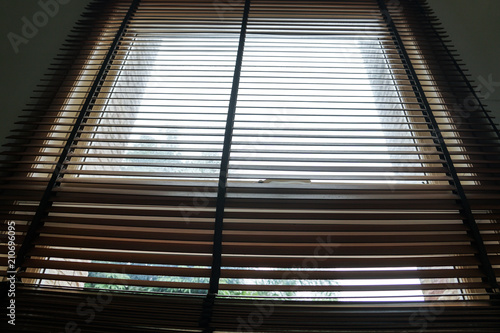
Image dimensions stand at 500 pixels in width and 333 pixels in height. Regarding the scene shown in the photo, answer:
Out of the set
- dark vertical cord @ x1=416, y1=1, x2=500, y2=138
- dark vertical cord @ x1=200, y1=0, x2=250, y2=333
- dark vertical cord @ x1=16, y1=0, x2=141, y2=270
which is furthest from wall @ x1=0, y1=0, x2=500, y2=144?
dark vertical cord @ x1=200, y1=0, x2=250, y2=333

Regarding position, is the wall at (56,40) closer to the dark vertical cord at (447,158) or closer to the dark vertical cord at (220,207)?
the dark vertical cord at (447,158)

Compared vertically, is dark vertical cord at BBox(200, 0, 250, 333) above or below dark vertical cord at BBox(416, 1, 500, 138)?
below

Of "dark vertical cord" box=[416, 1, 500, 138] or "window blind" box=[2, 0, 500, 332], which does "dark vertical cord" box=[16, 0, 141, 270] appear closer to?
"window blind" box=[2, 0, 500, 332]

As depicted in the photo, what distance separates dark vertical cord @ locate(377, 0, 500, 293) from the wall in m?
0.27

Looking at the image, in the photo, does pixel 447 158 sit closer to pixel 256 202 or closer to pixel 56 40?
pixel 256 202

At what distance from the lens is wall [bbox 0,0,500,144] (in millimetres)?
1158

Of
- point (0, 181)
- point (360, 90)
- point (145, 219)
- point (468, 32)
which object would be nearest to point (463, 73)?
point (468, 32)

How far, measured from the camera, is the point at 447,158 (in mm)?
985

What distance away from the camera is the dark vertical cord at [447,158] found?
0.82 meters

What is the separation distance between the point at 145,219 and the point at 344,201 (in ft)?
2.14

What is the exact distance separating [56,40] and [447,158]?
1693mm

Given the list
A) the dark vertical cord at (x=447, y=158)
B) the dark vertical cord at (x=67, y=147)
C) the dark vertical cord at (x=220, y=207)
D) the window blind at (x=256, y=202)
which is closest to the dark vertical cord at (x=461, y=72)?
the window blind at (x=256, y=202)

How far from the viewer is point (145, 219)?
0.92 m

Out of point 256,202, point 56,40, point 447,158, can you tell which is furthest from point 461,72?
point 56,40
